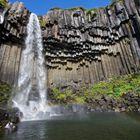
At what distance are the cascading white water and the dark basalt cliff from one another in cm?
119

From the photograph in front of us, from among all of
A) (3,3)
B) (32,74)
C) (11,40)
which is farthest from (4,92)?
(3,3)

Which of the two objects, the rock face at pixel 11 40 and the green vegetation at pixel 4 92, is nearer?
the green vegetation at pixel 4 92

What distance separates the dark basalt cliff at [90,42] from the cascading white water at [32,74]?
1.19 metres

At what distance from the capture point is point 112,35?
45.0 meters

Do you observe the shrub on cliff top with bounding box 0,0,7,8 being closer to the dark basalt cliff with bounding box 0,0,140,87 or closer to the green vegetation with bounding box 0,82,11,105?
the dark basalt cliff with bounding box 0,0,140,87

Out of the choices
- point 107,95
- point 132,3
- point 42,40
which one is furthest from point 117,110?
point 132,3

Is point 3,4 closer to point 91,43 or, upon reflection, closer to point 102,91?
point 91,43

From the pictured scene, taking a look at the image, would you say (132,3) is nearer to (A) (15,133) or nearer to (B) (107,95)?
(B) (107,95)

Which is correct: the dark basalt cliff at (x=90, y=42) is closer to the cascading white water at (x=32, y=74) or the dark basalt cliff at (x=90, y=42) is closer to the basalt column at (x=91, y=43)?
the basalt column at (x=91, y=43)

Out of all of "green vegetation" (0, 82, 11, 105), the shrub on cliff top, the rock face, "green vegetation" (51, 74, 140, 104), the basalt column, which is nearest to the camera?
"green vegetation" (0, 82, 11, 105)

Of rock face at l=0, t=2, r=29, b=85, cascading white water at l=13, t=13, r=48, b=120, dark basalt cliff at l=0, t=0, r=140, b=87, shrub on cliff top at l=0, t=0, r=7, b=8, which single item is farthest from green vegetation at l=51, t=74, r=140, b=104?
shrub on cliff top at l=0, t=0, r=7, b=8

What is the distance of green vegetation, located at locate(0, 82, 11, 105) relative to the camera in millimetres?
31150

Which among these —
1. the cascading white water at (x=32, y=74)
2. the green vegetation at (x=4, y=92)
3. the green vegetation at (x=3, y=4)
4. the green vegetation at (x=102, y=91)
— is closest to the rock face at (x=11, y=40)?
the green vegetation at (x=3, y=4)

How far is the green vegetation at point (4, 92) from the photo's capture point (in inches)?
1226
